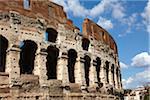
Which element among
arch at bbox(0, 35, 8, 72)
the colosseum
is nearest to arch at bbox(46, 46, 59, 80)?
the colosseum

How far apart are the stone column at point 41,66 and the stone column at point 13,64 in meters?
1.24

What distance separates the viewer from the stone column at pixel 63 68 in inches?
637

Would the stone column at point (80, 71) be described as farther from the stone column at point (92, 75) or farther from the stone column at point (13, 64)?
the stone column at point (13, 64)

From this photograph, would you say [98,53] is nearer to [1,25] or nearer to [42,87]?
[42,87]

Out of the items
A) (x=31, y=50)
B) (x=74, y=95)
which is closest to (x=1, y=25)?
(x=31, y=50)

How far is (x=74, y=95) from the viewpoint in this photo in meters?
16.3

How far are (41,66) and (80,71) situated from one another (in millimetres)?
3125

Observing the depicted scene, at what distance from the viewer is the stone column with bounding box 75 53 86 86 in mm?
17266

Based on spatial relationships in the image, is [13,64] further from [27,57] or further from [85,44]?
[85,44]

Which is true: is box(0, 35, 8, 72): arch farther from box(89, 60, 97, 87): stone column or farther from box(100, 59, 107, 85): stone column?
box(100, 59, 107, 85): stone column

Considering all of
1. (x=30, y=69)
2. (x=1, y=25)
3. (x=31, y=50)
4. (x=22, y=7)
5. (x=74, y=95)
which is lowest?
(x=74, y=95)

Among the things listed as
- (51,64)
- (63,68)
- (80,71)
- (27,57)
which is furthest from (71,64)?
(27,57)

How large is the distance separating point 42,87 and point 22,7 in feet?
14.8

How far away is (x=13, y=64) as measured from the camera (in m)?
14.2
